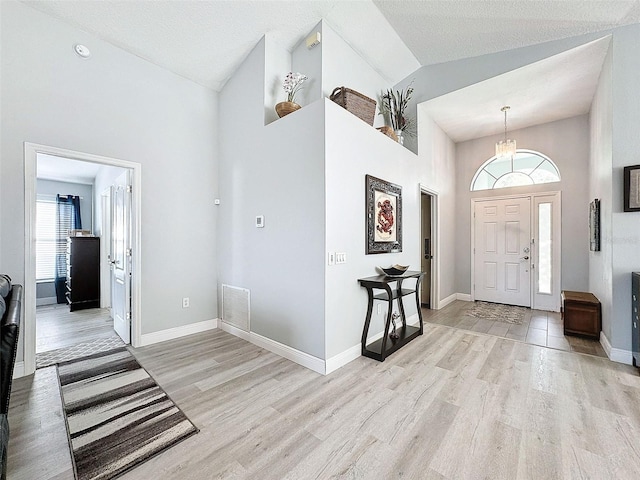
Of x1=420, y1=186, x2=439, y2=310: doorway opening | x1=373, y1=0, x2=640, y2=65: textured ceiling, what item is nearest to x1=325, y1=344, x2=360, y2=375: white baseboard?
x1=420, y1=186, x2=439, y2=310: doorway opening

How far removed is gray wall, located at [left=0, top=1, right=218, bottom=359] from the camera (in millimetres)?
2492

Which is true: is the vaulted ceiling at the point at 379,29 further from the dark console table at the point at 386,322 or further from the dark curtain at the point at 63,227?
the dark curtain at the point at 63,227

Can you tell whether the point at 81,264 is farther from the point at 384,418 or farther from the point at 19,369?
the point at 384,418

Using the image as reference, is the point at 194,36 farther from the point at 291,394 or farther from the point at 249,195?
the point at 291,394

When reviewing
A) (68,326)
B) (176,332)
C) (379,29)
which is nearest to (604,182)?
(379,29)

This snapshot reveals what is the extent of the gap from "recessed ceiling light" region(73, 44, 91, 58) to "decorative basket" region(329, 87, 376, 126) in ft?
8.17

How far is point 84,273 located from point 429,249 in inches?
246

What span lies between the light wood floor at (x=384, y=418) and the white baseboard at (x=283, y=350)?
103mm

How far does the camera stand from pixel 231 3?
2.81 metres

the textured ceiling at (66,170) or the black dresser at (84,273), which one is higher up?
the textured ceiling at (66,170)

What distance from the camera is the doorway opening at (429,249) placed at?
16.3 feet

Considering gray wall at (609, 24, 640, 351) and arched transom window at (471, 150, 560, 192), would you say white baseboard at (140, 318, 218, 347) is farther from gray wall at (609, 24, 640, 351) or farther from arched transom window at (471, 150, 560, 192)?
arched transom window at (471, 150, 560, 192)

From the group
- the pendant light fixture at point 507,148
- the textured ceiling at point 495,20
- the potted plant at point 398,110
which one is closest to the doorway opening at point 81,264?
the potted plant at point 398,110

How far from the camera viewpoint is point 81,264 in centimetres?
505
